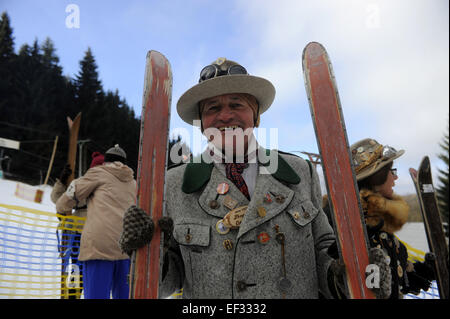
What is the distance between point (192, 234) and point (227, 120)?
2.29 ft

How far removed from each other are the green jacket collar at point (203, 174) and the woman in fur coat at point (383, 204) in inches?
43.4

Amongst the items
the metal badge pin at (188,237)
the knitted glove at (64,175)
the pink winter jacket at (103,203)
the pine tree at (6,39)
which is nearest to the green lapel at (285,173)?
the metal badge pin at (188,237)

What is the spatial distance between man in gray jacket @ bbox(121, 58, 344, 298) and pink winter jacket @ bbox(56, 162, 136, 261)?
1.80m

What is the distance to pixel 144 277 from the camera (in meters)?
1.33

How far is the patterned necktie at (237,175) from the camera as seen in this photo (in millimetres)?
1596

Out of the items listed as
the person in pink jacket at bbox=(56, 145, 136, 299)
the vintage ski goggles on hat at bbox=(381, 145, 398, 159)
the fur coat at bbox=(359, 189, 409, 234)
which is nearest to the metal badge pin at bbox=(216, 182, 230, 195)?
the fur coat at bbox=(359, 189, 409, 234)

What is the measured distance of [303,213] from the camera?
1507mm

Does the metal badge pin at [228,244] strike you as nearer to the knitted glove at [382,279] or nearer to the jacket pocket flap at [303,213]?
the jacket pocket flap at [303,213]

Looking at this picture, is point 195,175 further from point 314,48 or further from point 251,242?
point 314,48

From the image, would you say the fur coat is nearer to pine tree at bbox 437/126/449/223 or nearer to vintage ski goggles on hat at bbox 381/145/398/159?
vintage ski goggles on hat at bbox 381/145/398/159

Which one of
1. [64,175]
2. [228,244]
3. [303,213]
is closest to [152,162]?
[228,244]
